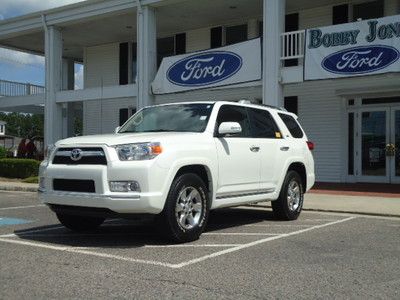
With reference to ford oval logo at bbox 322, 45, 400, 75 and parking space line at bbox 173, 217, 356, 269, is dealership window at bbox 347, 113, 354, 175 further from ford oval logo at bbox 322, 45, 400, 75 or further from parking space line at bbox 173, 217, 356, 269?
parking space line at bbox 173, 217, 356, 269

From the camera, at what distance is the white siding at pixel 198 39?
2156 centimetres

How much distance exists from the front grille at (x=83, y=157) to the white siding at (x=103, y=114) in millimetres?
16329

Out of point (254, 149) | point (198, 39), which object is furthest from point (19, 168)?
point (254, 149)

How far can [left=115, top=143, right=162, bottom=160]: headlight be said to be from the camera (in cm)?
699

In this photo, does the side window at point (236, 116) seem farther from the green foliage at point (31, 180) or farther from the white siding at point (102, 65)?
the white siding at point (102, 65)

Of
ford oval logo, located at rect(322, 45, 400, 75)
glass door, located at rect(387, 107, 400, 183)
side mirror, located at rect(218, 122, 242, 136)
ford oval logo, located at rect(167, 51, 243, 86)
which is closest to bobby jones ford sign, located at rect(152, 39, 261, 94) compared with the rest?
ford oval logo, located at rect(167, 51, 243, 86)

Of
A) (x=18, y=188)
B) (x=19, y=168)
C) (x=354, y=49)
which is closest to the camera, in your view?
(x=354, y=49)

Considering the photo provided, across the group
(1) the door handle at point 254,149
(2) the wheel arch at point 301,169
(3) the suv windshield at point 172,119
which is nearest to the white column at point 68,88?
(2) the wheel arch at point 301,169

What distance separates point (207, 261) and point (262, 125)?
3521 mm

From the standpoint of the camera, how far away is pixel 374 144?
17.7 m

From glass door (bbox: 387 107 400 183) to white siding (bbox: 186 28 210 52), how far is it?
766 cm

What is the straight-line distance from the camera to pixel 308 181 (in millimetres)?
10531

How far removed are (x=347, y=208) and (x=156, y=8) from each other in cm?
1044

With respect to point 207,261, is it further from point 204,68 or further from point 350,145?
point 350,145
